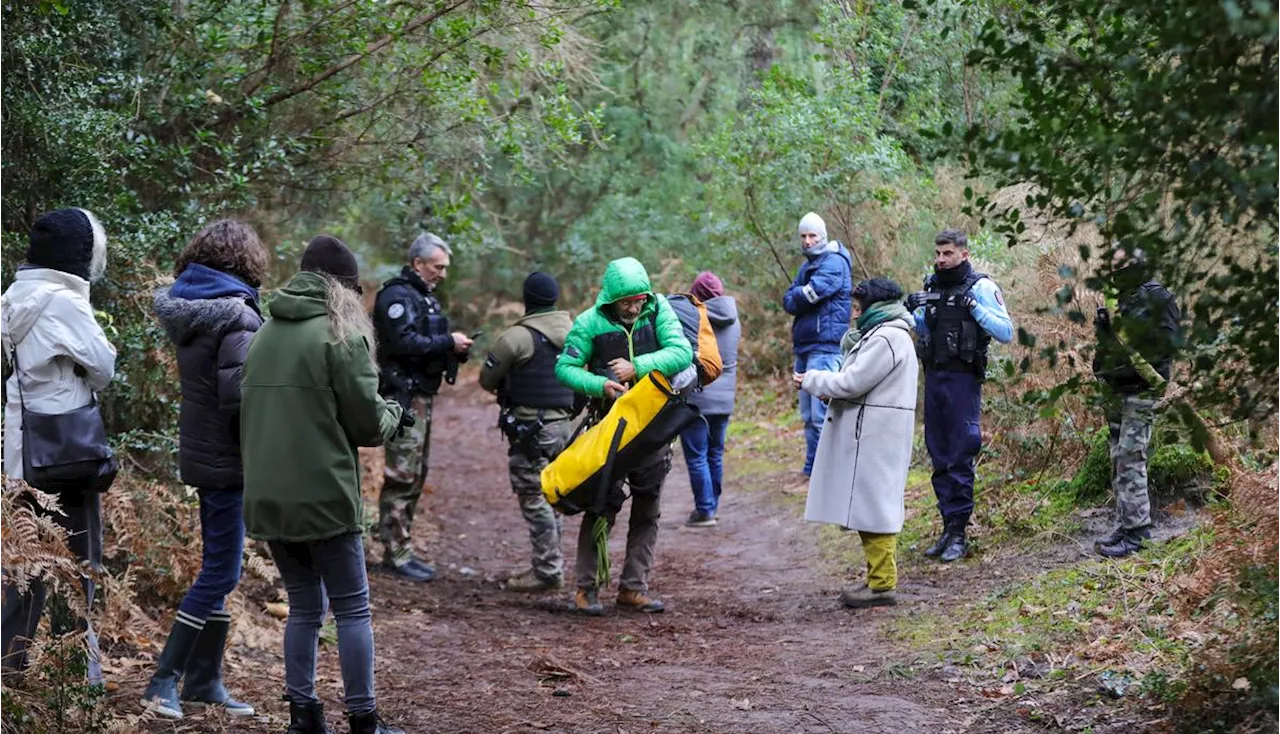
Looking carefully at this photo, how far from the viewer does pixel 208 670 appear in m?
5.88

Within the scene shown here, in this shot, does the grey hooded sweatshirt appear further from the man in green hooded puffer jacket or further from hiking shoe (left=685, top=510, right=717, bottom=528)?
the man in green hooded puffer jacket

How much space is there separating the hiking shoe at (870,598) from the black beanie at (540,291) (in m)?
2.94

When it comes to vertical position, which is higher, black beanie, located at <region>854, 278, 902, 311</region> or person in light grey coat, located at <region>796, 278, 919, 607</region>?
black beanie, located at <region>854, 278, 902, 311</region>

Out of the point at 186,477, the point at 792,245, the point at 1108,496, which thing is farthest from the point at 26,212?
the point at 792,245

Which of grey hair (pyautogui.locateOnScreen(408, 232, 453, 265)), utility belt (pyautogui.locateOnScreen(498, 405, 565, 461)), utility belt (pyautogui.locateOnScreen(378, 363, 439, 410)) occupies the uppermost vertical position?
grey hair (pyautogui.locateOnScreen(408, 232, 453, 265))

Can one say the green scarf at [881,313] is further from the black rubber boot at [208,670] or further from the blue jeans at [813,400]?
the black rubber boot at [208,670]

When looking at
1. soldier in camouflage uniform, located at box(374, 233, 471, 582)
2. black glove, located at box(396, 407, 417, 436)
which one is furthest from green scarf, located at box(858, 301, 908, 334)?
black glove, located at box(396, 407, 417, 436)

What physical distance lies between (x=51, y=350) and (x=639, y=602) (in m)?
4.28

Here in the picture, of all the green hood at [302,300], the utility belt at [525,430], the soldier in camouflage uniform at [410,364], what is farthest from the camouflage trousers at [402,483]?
the green hood at [302,300]

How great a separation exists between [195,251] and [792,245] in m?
11.1

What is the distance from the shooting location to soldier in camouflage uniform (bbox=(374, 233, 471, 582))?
906 cm

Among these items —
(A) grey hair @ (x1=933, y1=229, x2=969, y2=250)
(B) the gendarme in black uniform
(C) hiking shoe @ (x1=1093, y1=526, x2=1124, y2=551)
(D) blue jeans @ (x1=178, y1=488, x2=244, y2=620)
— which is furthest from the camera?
(B) the gendarme in black uniform

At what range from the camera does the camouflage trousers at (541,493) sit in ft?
29.3

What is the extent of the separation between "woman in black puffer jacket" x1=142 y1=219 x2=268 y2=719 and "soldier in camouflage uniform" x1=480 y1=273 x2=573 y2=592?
123 inches
